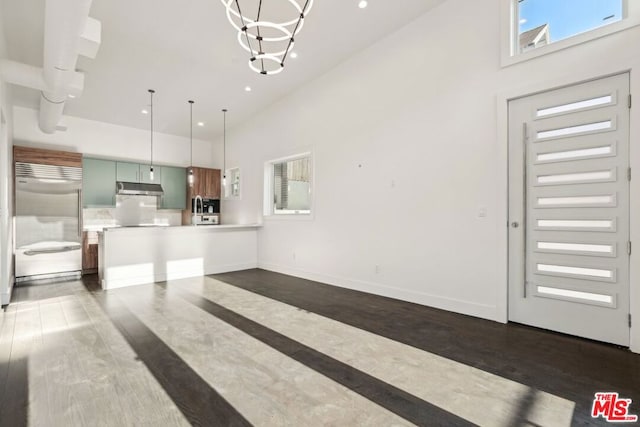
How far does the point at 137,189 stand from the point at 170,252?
2.25m

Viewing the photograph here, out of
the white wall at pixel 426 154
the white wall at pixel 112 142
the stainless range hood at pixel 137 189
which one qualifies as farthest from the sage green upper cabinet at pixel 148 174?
the white wall at pixel 426 154

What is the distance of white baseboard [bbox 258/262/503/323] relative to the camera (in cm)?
333

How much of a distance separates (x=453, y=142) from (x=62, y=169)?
7.10 metres

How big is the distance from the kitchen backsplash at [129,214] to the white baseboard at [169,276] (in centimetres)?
271

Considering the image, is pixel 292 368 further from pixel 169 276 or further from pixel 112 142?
pixel 112 142

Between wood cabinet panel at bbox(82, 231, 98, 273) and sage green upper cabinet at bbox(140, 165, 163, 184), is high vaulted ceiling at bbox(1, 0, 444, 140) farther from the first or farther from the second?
wood cabinet panel at bbox(82, 231, 98, 273)

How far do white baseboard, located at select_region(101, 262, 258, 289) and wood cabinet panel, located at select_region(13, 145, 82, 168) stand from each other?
2875mm

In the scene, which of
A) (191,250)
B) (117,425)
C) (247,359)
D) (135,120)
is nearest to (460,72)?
(247,359)

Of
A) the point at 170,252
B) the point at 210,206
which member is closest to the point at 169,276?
the point at 170,252

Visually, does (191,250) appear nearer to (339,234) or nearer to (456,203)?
(339,234)

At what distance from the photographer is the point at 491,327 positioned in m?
3.08

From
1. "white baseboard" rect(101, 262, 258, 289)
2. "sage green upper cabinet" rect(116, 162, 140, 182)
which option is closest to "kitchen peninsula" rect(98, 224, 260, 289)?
"white baseboard" rect(101, 262, 258, 289)

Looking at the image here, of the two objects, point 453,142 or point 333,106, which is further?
point 333,106

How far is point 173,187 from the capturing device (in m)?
7.89
